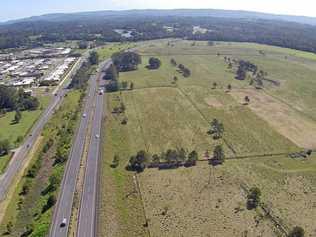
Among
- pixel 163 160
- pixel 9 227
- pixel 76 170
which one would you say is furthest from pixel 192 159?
pixel 9 227

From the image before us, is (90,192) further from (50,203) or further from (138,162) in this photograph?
(138,162)

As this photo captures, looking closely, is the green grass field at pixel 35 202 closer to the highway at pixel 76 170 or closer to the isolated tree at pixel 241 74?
the highway at pixel 76 170

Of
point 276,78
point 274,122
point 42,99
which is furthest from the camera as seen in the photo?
point 276,78

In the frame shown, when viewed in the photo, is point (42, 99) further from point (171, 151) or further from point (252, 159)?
point (252, 159)

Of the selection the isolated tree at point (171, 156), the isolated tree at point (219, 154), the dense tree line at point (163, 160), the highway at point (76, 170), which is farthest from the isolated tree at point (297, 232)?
the highway at point (76, 170)

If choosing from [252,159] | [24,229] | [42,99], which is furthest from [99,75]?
[24,229]

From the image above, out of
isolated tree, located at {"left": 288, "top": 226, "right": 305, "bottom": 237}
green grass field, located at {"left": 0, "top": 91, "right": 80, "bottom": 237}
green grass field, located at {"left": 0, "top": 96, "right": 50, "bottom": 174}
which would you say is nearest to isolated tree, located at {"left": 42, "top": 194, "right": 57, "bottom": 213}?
green grass field, located at {"left": 0, "top": 91, "right": 80, "bottom": 237}

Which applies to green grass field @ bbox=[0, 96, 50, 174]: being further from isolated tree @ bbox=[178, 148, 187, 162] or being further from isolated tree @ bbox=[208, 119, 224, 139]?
isolated tree @ bbox=[208, 119, 224, 139]
